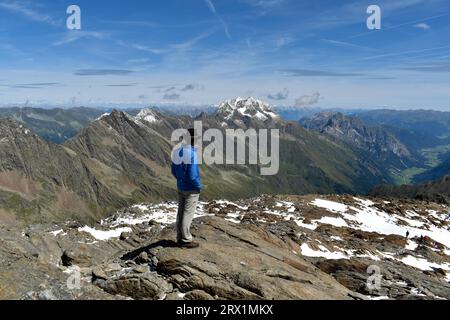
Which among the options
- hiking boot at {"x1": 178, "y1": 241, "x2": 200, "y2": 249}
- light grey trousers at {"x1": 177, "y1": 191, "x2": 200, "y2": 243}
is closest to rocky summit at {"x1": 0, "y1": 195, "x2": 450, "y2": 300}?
hiking boot at {"x1": 178, "y1": 241, "x2": 200, "y2": 249}

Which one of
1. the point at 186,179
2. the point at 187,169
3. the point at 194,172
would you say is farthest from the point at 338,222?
the point at 187,169

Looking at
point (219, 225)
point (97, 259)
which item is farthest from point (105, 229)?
point (219, 225)

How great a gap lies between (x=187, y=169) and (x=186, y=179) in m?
0.52

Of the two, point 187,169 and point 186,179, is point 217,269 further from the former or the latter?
point 187,169

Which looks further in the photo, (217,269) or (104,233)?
(104,233)

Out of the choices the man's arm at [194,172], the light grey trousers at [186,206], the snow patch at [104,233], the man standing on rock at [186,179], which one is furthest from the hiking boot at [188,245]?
the snow patch at [104,233]

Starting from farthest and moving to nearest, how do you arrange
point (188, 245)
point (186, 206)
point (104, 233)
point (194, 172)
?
point (104, 233)
point (188, 245)
point (186, 206)
point (194, 172)

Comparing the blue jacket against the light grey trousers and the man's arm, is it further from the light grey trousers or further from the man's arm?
the light grey trousers

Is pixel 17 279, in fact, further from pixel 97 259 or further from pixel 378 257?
pixel 378 257

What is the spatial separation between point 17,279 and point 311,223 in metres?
46.1

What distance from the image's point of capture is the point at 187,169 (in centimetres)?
1822

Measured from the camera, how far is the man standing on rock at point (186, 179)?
1803cm

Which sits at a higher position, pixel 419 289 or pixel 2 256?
pixel 2 256
